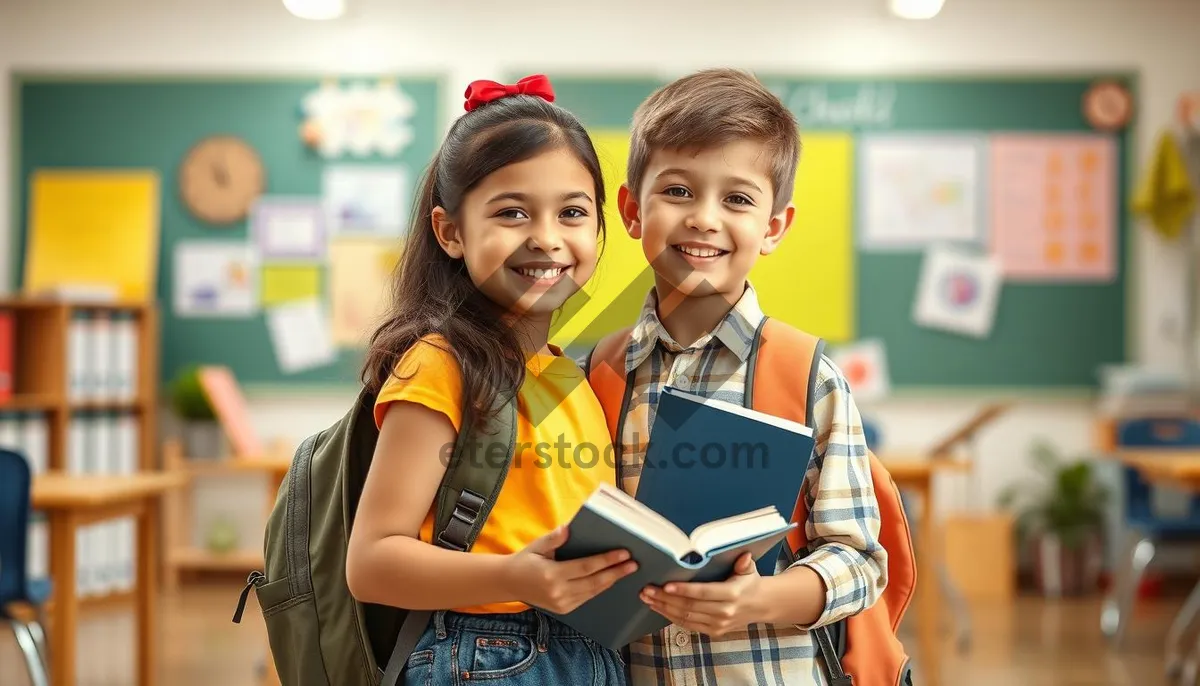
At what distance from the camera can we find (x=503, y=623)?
115 centimetres

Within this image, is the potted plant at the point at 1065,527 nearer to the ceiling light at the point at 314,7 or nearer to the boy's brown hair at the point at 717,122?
the ceiling light at the point at 314,7

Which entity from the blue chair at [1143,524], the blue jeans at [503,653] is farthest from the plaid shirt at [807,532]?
the blue chair at [1143,524]

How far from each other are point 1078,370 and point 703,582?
202 inches

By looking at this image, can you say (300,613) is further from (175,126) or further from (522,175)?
(175,126)

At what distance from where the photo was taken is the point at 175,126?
18.9 feet

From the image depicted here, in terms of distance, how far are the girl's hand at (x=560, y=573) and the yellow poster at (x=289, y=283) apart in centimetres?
487

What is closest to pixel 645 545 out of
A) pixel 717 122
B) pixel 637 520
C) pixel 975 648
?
pixel 637 520

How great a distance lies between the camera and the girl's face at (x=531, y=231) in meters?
1.21

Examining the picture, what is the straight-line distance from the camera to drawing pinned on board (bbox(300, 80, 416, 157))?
571 centimetres

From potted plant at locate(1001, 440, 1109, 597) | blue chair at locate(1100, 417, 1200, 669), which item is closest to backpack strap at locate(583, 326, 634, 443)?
blue chair at locate(1100, 417, 1200, 669)

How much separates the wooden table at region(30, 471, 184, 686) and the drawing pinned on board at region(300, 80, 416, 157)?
8.44 ft

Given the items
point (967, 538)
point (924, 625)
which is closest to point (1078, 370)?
point (967, 538)

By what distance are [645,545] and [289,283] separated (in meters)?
5.02

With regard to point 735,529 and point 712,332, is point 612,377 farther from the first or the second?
point 735,529
